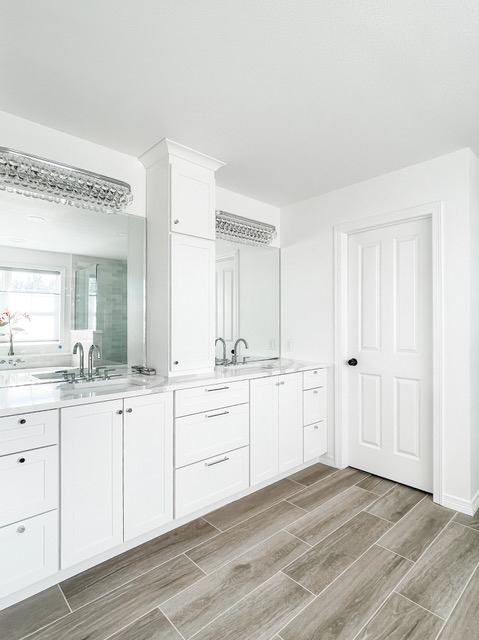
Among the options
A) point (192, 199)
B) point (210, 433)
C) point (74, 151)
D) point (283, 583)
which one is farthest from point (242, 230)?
point (283, 583)

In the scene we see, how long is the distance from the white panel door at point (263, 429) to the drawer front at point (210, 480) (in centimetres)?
9

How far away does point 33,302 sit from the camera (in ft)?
7.29

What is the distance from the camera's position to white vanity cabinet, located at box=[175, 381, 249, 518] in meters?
2.22

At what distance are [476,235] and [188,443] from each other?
2437 millimetres

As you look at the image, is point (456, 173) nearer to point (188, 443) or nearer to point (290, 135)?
point (290, 135)

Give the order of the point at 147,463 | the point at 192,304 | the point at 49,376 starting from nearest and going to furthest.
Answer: the point at 147,463 → the point at 49,376 → the point at 192,304

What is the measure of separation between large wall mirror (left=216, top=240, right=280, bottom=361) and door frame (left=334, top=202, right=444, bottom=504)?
671 millimetres

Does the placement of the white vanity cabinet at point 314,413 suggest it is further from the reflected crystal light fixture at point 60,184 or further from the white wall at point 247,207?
the reflected crystal light fixture at point 60,184

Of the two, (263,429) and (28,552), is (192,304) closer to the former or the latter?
(263,429)

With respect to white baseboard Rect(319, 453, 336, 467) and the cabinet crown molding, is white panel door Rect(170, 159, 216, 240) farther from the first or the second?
white baseboard Rect(319, 453, 336, 467)

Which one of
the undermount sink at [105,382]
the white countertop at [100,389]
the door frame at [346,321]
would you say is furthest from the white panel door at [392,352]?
the undermount sink at [105,382]

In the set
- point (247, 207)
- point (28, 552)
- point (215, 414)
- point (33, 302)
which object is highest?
point (247, 207)

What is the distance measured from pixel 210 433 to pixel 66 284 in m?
1.34

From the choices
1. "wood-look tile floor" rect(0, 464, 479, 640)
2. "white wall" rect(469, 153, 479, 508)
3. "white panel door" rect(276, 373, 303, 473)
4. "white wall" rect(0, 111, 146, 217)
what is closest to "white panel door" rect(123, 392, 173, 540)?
"wood-look tile floor" rect(0, 464, 479, 640)
